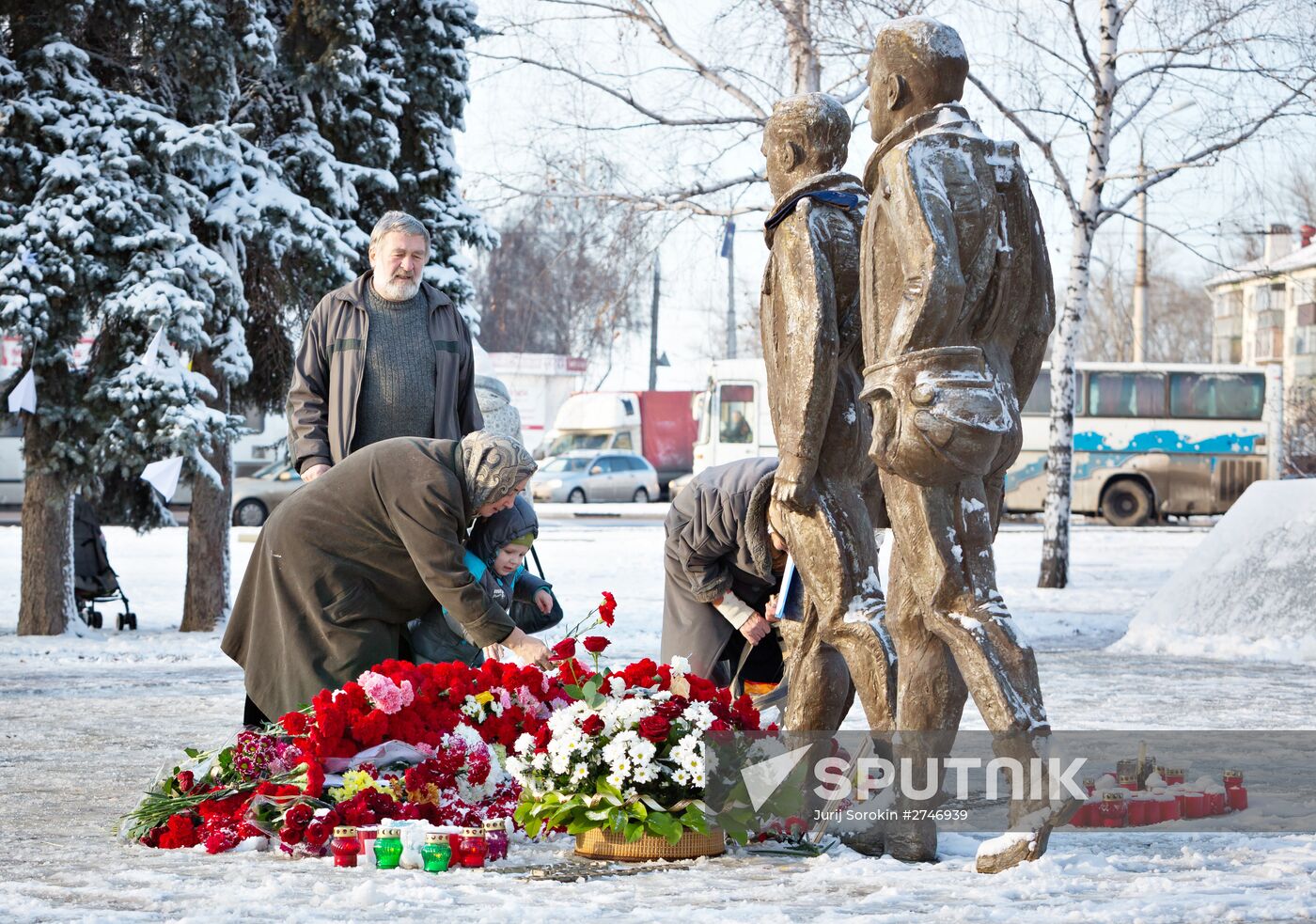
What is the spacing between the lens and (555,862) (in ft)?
Answer: 17.2

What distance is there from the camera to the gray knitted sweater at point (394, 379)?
7.25 metres

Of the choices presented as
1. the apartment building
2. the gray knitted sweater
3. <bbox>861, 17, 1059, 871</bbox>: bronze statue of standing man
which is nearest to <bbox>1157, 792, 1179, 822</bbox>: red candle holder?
<bbox>861, 17, 1059, 871</bbox>: bronze statue of standing man

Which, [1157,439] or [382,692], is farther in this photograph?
[1157,439]

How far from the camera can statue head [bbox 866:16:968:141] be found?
202 inches

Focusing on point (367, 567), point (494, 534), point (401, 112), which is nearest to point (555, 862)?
point (367, 567)

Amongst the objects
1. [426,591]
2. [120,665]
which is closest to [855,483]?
[426,591]

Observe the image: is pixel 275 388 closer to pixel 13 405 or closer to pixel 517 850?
pixel 13 405

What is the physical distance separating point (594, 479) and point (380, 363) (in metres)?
34.3

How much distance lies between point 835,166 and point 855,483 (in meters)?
1.14

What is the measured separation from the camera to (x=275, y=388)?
14172 mm

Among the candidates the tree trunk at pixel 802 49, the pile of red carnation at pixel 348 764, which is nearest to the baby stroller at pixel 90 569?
the tree trunk at pixel 802 49

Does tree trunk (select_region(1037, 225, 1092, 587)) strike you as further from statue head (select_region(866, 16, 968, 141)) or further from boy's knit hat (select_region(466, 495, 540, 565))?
statue head (select_region(866, 16, 968, 141))

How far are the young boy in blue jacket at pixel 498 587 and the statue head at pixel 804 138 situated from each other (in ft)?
5.25

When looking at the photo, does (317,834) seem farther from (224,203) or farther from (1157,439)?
(1157,439)
